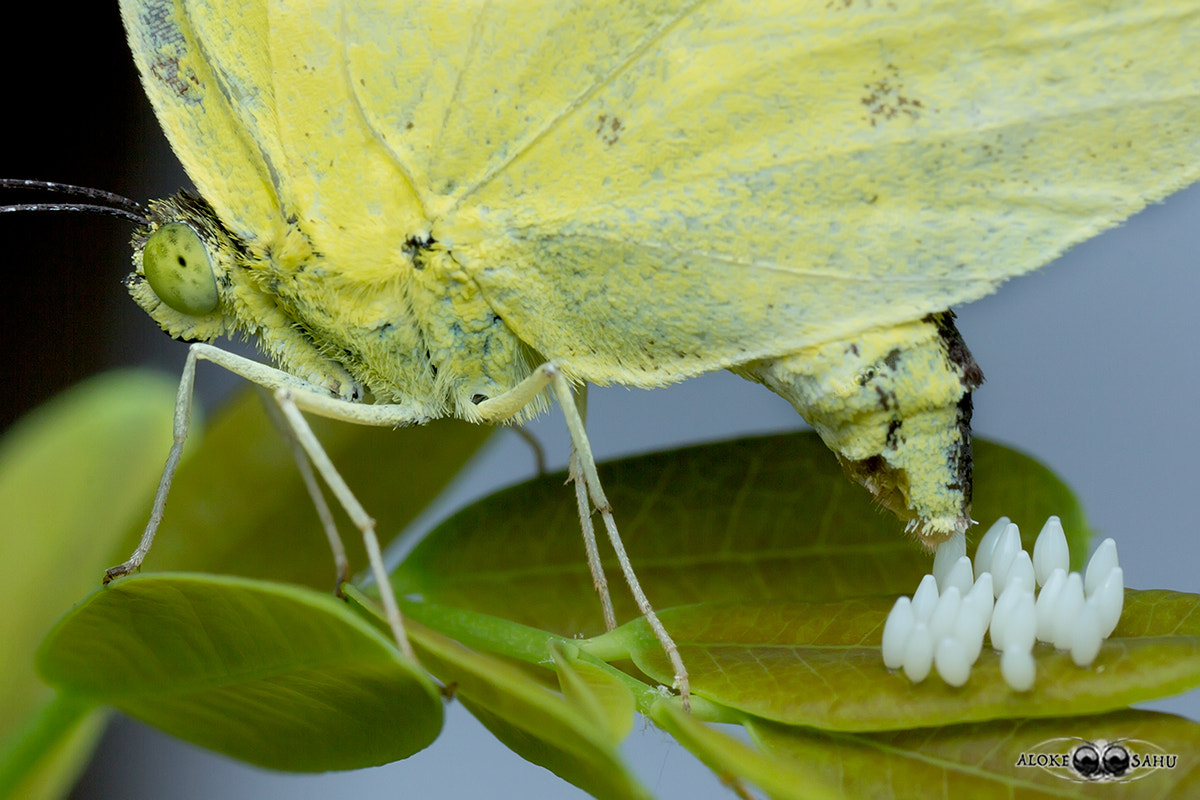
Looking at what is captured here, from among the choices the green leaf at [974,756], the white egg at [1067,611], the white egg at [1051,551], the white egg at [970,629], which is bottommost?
the green leaf at [974,756]

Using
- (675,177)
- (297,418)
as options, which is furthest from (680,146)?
(297,418)

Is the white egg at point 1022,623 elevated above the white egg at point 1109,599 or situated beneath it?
situated beneath

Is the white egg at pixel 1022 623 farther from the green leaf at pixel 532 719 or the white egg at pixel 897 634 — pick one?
the green leaf at pixel 532 719

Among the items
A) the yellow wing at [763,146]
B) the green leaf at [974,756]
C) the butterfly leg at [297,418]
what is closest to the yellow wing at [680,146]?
the yellow wing at [763,146]

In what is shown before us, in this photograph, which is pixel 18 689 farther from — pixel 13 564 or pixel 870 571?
pixel 870 571

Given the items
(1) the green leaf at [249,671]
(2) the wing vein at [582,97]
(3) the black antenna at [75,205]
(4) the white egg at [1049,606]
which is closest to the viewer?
(1) the green leaf at [249,671]

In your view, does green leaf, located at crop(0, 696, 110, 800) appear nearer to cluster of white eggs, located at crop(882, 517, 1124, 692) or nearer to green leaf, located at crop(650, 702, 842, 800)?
green leaf, located at crop(650, 702, 842, 800)

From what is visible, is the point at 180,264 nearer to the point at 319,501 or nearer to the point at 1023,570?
the point at 319,501
